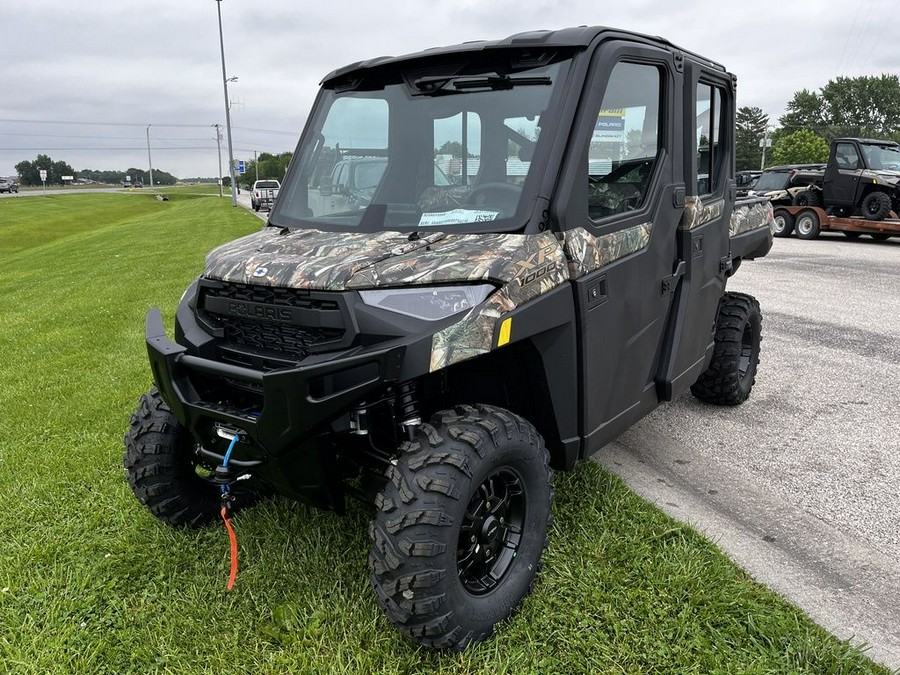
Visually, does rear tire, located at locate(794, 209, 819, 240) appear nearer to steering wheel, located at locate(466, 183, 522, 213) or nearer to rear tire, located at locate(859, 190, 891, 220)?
rear tire, located at locate(859, 190, 891, 220)

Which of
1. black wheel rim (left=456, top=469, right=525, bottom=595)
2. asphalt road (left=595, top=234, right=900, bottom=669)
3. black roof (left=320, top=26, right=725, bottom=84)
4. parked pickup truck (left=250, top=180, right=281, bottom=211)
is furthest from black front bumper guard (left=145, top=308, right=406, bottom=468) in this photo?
parked pickup truck (left=250, top=180, right=281, bottom=211)

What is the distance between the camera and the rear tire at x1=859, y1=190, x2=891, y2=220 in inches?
614

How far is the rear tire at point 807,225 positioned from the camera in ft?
56.8

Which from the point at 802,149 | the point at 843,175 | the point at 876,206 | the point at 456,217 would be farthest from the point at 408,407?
the point at 802,149

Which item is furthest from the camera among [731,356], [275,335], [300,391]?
[731,356]

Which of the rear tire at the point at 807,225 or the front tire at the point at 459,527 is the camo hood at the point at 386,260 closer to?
the front tire at the point at 459,527

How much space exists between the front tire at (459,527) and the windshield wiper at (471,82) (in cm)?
139

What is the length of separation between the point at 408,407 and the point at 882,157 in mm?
17269

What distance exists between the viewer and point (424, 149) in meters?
3.27

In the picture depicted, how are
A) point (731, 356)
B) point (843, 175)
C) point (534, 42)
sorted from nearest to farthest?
point (534, 42), point (731, 356), point (843, 175)

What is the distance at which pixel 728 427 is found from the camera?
4.99 m

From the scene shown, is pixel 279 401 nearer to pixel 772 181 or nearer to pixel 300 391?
pixel 300 391

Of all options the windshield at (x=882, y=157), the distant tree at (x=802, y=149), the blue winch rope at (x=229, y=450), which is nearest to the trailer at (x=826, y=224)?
the windshield at (x=882, y=157)

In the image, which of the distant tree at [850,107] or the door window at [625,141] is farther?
the distant tree at [850,107]
